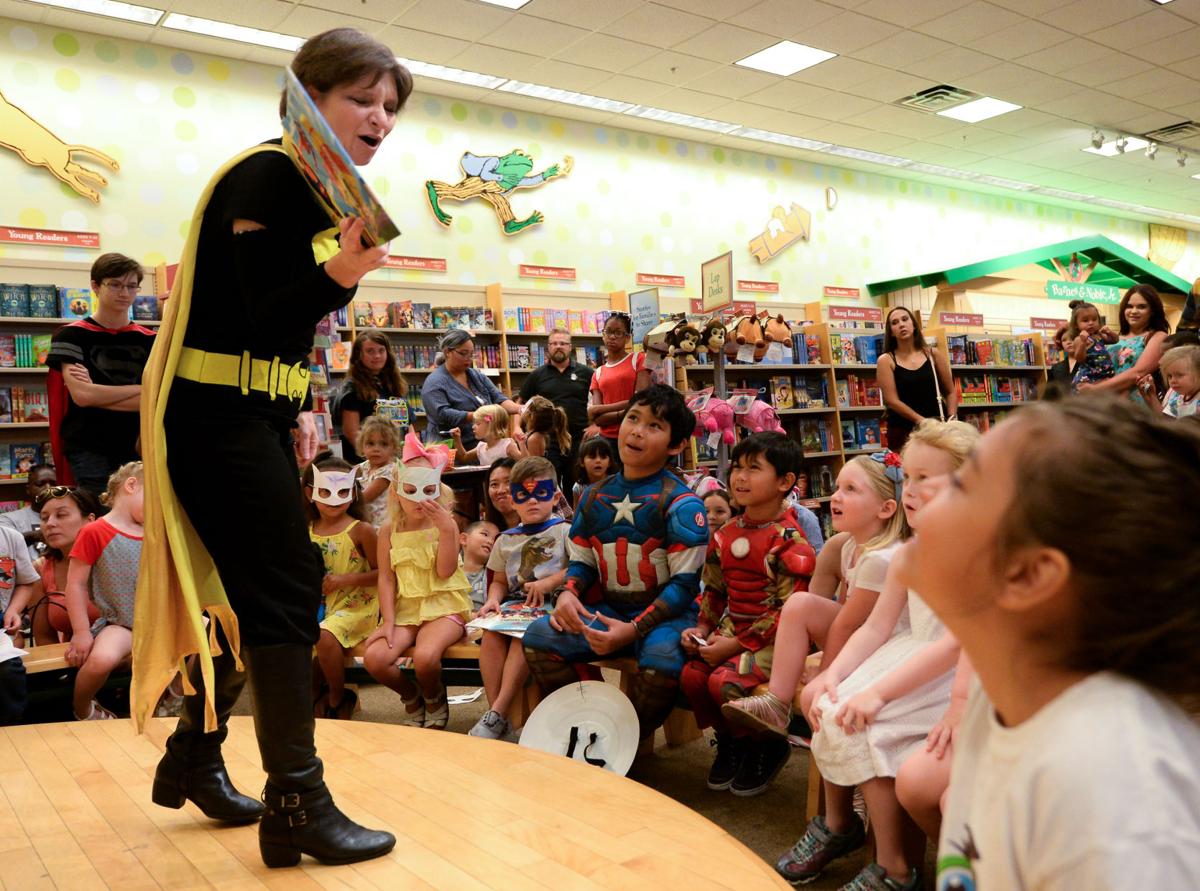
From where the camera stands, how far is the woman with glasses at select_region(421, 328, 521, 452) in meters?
5.32

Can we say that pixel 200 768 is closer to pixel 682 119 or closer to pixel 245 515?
Result: pixel 245 515

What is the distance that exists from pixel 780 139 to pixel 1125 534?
373 inches

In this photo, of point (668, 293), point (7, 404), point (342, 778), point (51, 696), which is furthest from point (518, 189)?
point (342, 778)

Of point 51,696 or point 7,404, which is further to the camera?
point 7,404

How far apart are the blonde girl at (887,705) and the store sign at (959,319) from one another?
315 inches

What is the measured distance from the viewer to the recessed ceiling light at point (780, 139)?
926 cm

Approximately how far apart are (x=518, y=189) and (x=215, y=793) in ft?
23.2

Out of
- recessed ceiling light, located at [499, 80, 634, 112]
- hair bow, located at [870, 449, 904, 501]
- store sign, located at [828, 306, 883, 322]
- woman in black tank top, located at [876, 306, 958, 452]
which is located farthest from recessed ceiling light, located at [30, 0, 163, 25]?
store sign, located at [828, 306, 883, 322]

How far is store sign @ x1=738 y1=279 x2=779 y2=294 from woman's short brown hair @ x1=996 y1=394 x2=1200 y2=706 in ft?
29.4

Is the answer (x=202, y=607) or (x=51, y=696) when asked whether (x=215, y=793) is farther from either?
(x=51, y=696)

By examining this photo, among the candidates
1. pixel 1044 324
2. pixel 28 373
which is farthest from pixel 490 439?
pixel 1044 324

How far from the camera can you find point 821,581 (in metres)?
2.55

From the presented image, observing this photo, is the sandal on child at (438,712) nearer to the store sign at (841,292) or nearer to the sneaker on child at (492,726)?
the sneaker on child at (492,726)

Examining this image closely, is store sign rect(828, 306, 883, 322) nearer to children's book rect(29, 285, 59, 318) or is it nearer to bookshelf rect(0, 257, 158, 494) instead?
bookshelf rect(0, 257, 158, 494)
